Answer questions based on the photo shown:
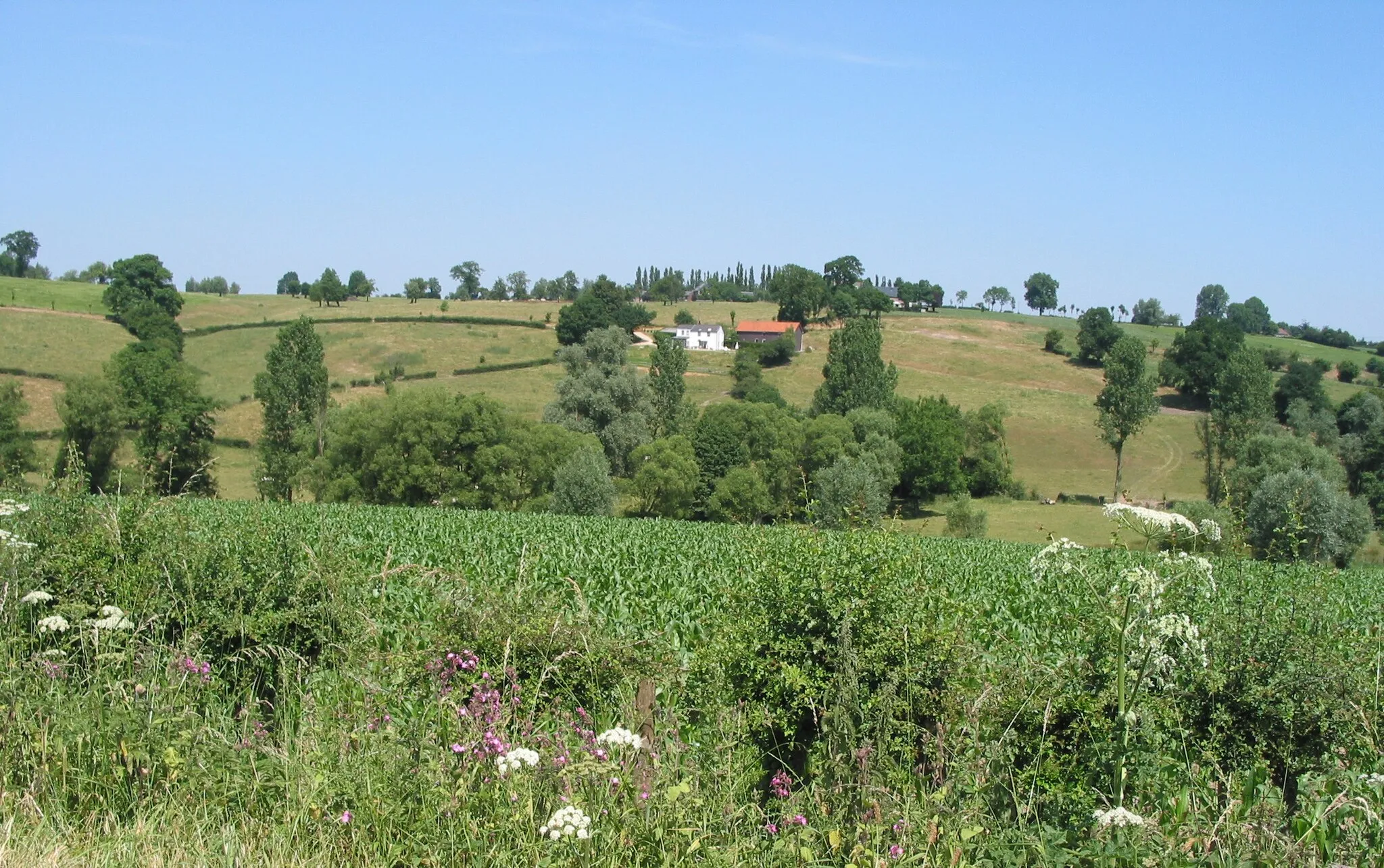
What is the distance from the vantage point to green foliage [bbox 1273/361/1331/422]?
86.2 m

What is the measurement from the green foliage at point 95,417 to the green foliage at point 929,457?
164 ft

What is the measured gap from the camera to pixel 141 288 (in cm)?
9956

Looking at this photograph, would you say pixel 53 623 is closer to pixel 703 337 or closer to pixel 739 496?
pixel 739 496

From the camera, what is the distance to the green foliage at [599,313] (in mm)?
103250

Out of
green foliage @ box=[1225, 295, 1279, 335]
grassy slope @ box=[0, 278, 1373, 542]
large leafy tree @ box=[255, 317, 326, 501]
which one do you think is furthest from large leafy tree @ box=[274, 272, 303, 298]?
green foliage @ box=[1225, 295, 1279, 335]

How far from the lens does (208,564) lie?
23.1ft

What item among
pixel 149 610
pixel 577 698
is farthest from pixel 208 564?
pixel 577 698

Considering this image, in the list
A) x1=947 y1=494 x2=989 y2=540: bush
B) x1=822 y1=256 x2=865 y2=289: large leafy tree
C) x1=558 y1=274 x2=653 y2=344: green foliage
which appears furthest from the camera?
x1=822 y1=256 x2=865 y2=289: large leafy tree

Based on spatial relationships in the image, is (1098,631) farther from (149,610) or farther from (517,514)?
(517,514)

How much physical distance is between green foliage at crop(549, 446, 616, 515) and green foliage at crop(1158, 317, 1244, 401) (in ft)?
221

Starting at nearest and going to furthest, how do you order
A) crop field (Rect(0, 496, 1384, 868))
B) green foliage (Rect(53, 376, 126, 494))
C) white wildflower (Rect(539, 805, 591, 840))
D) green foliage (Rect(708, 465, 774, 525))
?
1. white wildflower (Rect(539, 805, 591, 840))
2. crop field (Rect(0, 496, 1384, 868))
3. green foliage (Rect(53, 376, 126, 494))
4. green foliage (Rect(708, 465, 774, 525))

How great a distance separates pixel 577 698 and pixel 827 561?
1.93 meters

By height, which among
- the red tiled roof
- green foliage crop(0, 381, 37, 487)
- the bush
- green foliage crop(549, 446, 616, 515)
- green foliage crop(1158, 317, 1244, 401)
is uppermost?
the red tiled roof

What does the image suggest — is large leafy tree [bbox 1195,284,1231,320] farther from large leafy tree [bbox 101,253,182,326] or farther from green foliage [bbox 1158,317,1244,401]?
large leafy tree [bbox 101,253,182,326]
